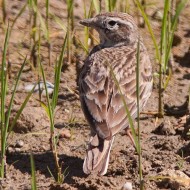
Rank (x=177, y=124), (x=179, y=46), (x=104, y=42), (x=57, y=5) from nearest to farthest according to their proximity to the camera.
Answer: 1. (x=177, y=124)
2. (x=104, y=42)
3. (x=179, y=46)
4. (x=57, y=5)

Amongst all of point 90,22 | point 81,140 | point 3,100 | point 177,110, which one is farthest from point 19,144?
point 177,110

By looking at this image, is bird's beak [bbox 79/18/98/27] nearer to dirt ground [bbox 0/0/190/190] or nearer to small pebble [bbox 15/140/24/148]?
dirt ground [bbox 0/0/190/190]

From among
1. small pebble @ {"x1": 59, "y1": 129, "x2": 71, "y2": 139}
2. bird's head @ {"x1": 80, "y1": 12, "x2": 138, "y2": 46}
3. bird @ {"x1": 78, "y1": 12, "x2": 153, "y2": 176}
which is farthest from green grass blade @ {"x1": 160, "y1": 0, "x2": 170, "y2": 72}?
small pebble @ {"x1": 59, "y1": 129, "x2": 71, "y2": 139}

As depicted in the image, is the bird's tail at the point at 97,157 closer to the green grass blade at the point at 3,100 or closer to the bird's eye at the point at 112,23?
the green grass blade at the point at 3,100

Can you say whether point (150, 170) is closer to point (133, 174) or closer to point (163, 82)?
point (133, 174)

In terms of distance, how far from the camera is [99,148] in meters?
5.72

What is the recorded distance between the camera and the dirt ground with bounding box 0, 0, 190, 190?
578 cm

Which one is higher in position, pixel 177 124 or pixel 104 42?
pixel 104 42

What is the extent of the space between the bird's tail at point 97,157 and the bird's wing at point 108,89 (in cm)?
9

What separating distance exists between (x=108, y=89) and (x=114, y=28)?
132cm

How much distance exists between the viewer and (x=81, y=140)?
6.72 meters

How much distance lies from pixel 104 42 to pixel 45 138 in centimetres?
132

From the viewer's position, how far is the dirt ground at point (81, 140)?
19.0 feet

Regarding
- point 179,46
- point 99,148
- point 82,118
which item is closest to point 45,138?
point 82,118
